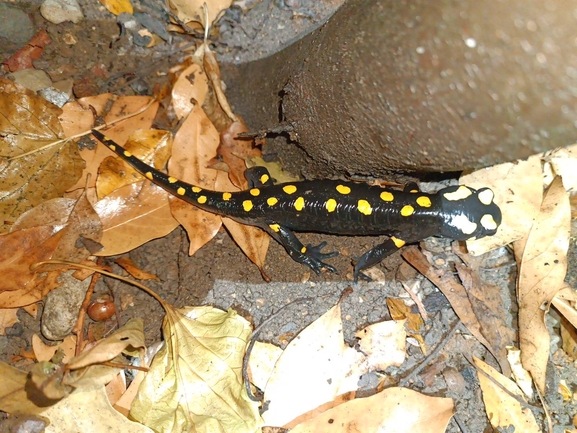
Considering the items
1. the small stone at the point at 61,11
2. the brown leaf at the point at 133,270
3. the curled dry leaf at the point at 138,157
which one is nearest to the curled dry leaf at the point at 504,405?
the brown leaf at the point at 133,270

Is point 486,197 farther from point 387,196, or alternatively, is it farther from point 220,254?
point 220,254

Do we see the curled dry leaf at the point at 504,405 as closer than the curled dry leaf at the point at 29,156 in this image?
Yes

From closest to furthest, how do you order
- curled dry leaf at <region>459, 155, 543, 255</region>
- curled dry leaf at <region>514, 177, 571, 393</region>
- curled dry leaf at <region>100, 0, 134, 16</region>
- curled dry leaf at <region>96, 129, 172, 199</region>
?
curled dry leaf at <region>514, 177, 571, 393</region> < curled dry leaf at <region>459, 155, 543, 255</region> < curled dry leaf at <region>96, 129, 172, 199</region> < curled dry leaf at <region>100, 0, 134, 16</region>

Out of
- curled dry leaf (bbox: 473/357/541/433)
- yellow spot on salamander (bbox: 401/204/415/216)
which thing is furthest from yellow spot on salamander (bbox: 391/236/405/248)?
curled dry leaf (bbox: 473/357/541/433)

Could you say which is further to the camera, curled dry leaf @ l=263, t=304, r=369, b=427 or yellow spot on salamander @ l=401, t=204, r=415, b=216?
yellow spot on salamander @ l=401, t=204, r=415, b=216

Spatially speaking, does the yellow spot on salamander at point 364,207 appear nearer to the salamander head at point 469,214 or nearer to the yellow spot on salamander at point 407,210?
the yellow spot on salamander at point 407,210

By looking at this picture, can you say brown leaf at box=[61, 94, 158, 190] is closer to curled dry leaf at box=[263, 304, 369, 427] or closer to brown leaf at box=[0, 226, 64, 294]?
brown leaf at box=[0, 226, 64, 294]

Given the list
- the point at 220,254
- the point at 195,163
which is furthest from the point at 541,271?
the point at 195,163
